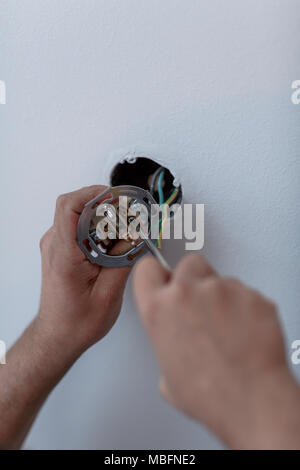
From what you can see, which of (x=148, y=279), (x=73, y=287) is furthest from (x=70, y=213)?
(x=148, y=279)

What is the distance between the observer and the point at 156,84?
0.52 metres

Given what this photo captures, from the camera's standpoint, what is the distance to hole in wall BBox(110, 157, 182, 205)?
21.7 inches

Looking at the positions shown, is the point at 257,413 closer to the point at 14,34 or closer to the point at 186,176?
the point at 186,176

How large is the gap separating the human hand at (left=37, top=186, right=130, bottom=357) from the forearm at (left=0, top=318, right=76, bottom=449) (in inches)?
0.6

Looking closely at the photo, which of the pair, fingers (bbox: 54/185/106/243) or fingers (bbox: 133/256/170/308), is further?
fingers (bbox: 54/185/106/243)

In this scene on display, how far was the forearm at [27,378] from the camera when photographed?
0.53m

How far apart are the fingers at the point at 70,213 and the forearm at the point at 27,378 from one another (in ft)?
0.44

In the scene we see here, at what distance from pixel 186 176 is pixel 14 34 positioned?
27cm

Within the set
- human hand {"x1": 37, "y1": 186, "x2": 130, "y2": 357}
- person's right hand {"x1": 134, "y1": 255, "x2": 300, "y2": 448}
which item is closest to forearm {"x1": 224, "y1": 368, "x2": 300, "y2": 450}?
person's right hand {"x1": 134, "y1": 255, "x2": 300, "y2": 448}

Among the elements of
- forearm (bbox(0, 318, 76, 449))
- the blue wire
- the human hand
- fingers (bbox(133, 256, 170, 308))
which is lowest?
forearm (bbox(0, 318, 76, 449))

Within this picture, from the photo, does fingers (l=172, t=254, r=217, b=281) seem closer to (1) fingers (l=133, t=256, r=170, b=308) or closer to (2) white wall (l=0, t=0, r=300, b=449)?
(1) fingers (l=133, t=256, r=170, b=308)

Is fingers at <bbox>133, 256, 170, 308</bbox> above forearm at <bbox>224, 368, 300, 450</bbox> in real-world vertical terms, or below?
above

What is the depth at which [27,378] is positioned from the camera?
540mm

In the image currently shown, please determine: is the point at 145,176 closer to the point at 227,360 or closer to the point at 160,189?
the point at 160,189
